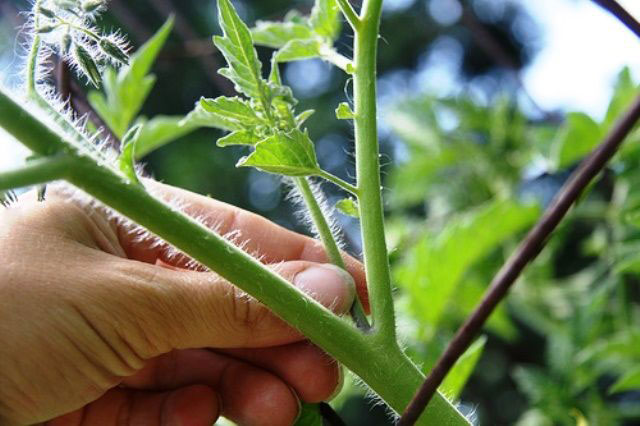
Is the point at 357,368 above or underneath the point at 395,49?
above

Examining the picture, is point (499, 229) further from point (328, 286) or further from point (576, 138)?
point (328, 286)

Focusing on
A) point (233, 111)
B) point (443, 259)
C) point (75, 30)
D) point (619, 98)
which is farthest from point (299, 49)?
point (619, 98)

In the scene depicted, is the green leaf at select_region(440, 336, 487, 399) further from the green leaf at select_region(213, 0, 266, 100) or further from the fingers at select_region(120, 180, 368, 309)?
the green leaf at select_region(213, 0, 266, 100)

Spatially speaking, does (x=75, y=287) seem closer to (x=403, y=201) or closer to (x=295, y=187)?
(x=295, y=187)

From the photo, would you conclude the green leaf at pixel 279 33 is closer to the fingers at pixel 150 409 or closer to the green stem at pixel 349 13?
the green stem at pixel 349 13

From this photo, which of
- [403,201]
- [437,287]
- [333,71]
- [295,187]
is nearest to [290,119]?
[295,187]

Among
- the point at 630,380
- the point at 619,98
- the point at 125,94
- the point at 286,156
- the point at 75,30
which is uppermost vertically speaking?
the point at 75,30

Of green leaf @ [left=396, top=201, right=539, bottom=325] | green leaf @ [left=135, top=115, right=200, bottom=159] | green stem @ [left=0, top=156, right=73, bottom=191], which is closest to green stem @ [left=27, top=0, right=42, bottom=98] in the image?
green stem @ [left=0, top=156, right=73, bottom=191]
